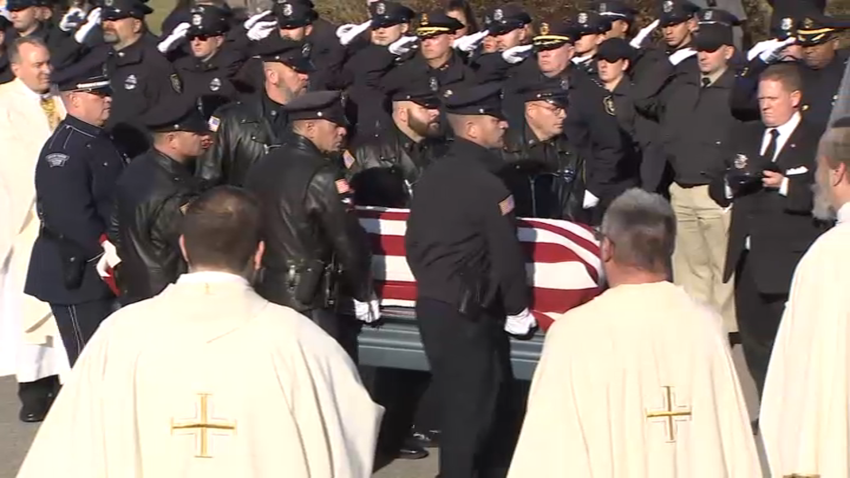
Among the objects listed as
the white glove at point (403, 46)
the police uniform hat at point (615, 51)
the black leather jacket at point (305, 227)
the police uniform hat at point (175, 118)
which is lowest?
the white glove at point (403, 46)

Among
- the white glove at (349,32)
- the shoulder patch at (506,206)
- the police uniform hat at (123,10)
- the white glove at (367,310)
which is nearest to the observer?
the shoulder patch at (506,206)

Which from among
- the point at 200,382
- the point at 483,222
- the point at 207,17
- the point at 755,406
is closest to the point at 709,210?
the point at 755,406

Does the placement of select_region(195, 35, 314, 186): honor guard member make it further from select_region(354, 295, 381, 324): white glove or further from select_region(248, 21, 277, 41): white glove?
select_region(248, 21, 277, 41): white glove

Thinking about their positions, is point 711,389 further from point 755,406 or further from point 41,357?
point 41,357

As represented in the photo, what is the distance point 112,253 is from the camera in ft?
22.3

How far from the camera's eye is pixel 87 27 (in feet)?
35.1

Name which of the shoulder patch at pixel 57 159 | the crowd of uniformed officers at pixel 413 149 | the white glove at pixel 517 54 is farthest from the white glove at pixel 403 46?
the shoulder patch at pixel 57 159

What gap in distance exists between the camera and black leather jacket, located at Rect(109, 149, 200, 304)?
625 cm

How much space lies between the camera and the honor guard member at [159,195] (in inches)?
246

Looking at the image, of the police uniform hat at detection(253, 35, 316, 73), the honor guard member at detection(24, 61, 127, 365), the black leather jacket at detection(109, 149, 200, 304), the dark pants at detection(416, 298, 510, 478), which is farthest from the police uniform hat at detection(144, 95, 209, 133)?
the dark pants at detection(416, 298, 510, 478)

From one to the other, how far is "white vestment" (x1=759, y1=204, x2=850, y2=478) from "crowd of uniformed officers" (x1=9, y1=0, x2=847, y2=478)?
5.26 ft

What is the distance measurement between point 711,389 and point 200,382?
123 centimetres

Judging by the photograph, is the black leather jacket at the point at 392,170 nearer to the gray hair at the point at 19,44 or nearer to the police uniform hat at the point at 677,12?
the gray hair at the point at 19,44

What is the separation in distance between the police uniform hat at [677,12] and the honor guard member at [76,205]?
3.54m
